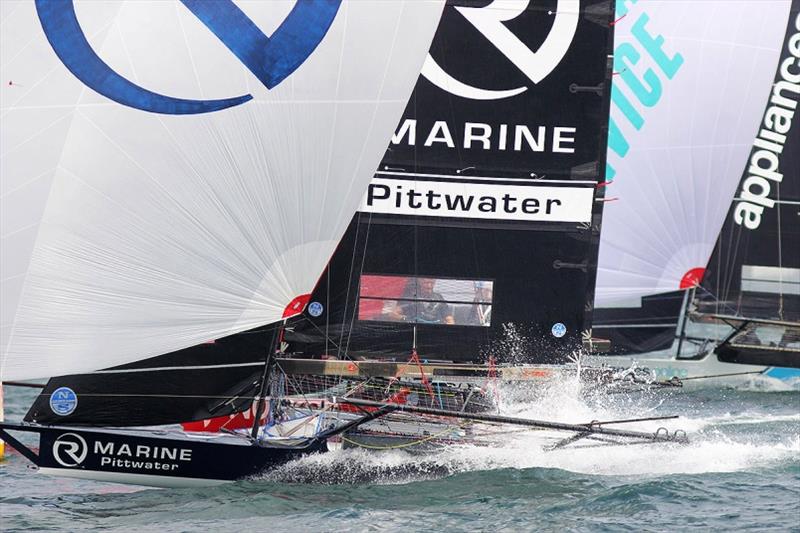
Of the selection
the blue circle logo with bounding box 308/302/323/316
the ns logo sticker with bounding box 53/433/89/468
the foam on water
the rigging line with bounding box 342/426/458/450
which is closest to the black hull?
the ns logo sticker with bounding box 53/433/89/468

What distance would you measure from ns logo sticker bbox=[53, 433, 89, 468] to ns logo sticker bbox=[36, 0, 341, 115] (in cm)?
283

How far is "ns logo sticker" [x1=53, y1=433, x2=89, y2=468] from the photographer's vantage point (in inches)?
478

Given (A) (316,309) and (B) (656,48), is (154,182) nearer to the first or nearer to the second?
(A) (316,309)

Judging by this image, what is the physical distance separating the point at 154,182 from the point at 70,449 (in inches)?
94.3

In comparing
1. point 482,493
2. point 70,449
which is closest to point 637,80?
point 482,493

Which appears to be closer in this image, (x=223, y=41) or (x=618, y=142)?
(x=223, y=41)

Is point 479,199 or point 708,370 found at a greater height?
point 479,199

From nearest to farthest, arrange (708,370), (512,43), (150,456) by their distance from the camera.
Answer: (150,456)
(512,43)
(708,370)

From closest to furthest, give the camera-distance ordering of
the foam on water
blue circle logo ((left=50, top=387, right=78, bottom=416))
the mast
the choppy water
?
the choppy water → blue circle logo ((left=50, top=387, right=78, bottom=416)) → the mast → the foam on water

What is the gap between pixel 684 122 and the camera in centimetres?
2041

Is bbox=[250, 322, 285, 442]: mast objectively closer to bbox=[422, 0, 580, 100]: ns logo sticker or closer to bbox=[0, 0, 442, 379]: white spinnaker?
bbox=[0, 0, 442, 379]: white spinnaker

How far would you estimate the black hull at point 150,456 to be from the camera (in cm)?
1215

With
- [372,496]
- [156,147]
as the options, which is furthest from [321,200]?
[372,496]

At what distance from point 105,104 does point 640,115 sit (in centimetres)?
1060
